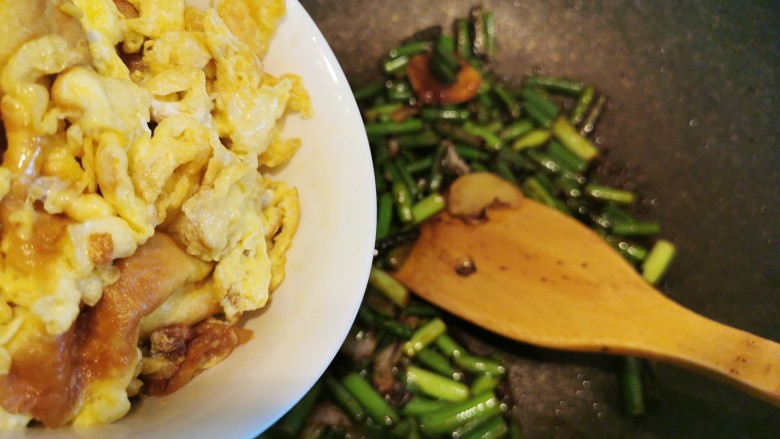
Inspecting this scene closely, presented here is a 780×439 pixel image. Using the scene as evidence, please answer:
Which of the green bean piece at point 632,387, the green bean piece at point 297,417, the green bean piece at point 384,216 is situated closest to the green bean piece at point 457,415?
the green bean piece at point 297,417

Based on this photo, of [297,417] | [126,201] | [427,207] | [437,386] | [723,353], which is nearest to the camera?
[126,201]

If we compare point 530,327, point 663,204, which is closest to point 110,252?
point 530,327

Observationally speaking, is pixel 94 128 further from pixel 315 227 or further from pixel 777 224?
pixel 777 224

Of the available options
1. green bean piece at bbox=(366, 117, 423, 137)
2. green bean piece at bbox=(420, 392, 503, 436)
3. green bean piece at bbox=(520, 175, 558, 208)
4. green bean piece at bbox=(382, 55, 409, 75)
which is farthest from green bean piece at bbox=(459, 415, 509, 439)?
green bean piece at bbox=(382, 55, 409, 75)

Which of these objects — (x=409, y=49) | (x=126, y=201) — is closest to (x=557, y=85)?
(x=409, y=49)

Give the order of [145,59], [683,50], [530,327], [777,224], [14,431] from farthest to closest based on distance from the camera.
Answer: [683,50], [777,224], [530,327], [145,59], [14,431]

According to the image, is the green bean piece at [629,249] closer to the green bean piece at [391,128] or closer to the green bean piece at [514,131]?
the green bean piece at [514,131]

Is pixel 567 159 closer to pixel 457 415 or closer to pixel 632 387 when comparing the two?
pixel 632 387
